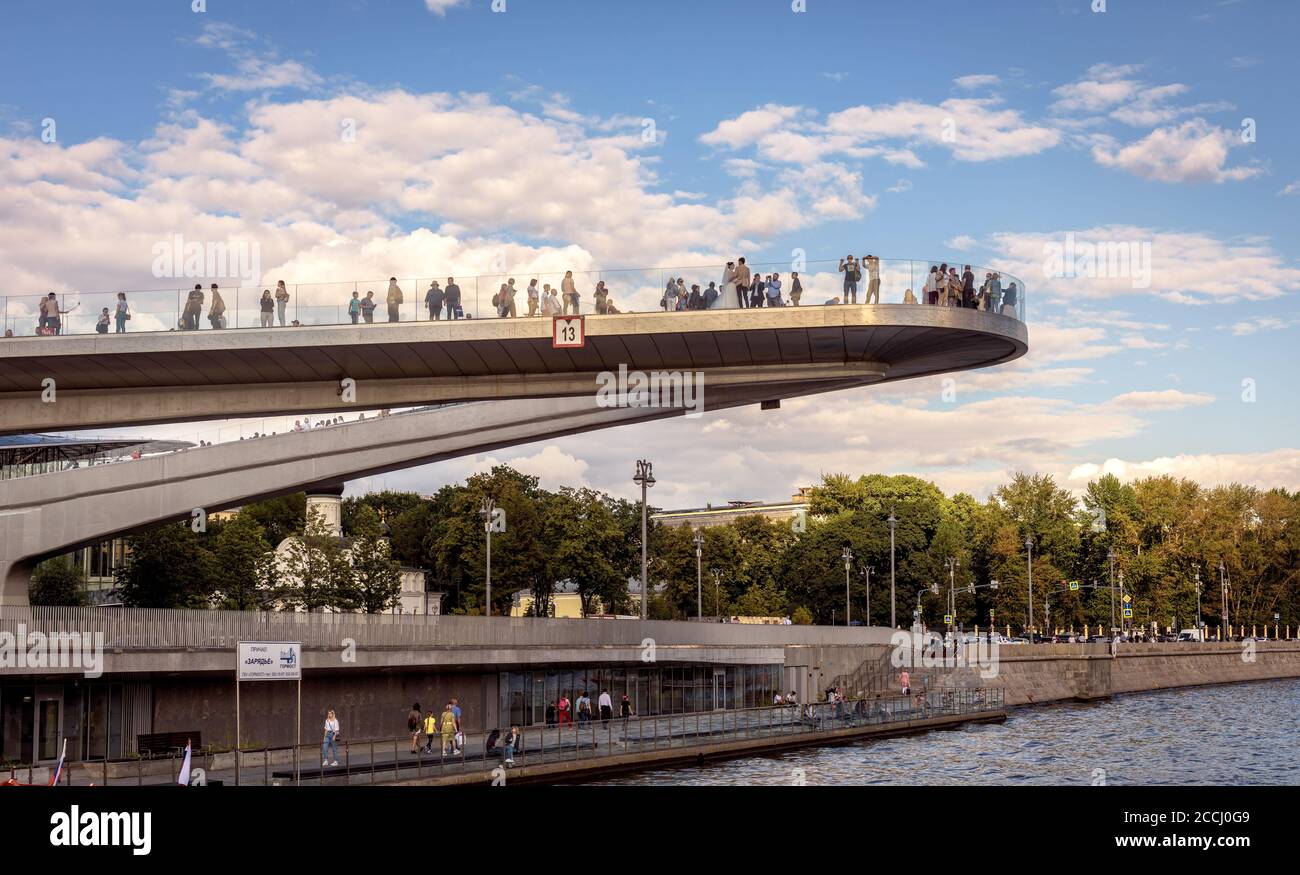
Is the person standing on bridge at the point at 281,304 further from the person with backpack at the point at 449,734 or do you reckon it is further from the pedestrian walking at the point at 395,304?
the person with backpack at the point at 449,734

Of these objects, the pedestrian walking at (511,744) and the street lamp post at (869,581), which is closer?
the pedestrian walking at (511,744)

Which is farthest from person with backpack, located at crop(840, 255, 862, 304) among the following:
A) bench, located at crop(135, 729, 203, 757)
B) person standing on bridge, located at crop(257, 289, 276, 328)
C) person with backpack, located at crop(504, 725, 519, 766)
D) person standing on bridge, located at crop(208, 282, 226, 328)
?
bench, located at crop(135, 729, 203, 757)

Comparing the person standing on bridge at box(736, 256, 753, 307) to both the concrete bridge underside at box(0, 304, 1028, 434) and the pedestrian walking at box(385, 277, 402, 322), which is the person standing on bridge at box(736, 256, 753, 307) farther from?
the pedestrian walking at box(385, 277, 402, 322)

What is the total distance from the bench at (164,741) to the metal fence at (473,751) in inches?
103

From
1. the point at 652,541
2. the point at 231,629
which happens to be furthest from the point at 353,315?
the point at 652,541

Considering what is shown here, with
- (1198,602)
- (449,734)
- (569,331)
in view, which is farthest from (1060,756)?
(1198,602)

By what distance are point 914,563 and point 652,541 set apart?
18835 mm

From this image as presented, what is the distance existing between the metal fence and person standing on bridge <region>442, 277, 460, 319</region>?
37.1 feet

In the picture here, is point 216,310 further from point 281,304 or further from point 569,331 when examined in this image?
point 569,331

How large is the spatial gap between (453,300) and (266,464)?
789 cm

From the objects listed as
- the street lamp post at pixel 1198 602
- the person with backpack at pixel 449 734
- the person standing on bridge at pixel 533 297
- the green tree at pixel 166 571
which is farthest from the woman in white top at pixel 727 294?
the street lamp post at pixel 1198 602

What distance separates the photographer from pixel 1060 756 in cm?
4588

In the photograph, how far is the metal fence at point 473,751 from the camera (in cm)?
2831
